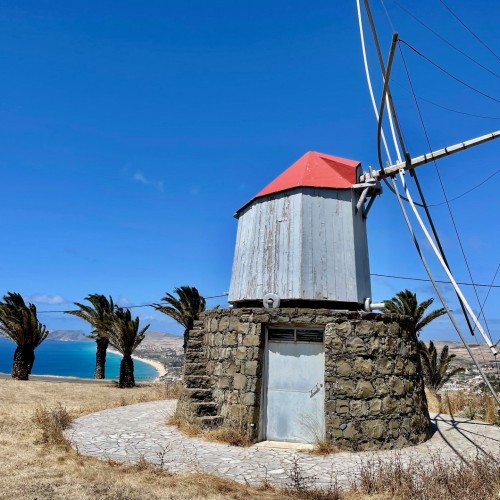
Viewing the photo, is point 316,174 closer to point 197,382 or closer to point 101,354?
point 197,382

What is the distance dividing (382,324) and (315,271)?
208 cm

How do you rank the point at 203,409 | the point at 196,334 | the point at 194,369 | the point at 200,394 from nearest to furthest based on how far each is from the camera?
the point at 203,409 → the point at 200,394 → the point at 194,369 → the point at 196,334

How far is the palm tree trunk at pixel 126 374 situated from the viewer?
2564 centimetres

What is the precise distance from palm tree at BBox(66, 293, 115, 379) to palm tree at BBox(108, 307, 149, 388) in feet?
2.18

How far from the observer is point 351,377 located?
32.3 feet

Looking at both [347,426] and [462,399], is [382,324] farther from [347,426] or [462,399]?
[462,399]

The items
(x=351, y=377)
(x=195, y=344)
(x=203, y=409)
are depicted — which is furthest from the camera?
(x=195, y=344)

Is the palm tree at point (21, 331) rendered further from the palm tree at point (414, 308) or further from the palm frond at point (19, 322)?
the palm tree at point (414, 308)

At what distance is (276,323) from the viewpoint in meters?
10.4

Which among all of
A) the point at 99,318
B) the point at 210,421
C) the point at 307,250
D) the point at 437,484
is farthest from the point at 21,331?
the point at 437,484

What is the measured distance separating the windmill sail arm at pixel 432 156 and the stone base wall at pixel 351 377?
373 centimetres

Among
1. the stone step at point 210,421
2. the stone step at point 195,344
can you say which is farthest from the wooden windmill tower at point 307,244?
the stone step at point 210,421

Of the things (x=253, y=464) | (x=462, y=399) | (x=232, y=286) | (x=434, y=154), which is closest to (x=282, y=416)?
(x=253, y=464)

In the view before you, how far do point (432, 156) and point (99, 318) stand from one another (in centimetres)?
2459
